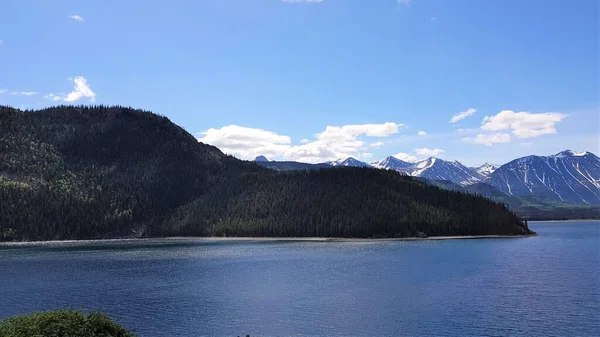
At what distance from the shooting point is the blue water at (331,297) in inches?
3637

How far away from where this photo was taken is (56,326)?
46156 mm

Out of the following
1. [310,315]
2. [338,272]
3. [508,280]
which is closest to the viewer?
[310,315]

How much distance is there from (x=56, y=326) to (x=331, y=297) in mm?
82720

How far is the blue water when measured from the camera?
92375 millimetres

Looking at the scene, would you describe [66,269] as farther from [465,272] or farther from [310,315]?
[465,272]

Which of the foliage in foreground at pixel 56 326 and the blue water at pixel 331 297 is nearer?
the foliage in foreground at pixel 56 326

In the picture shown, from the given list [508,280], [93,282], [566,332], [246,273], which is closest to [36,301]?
[93,282]

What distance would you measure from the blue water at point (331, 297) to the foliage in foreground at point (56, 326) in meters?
42.1

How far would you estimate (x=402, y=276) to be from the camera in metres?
157

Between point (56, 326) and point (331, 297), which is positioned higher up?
point (56, 326)

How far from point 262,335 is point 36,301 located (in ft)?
221

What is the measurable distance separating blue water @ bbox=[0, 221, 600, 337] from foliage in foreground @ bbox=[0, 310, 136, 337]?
42.1 m

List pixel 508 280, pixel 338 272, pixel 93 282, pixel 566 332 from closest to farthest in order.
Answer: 1. pixel 566 332
2. pixel 508 280
3. pixel 93 282
4. pixel 338 272

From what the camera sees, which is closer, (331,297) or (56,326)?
(56,326)
